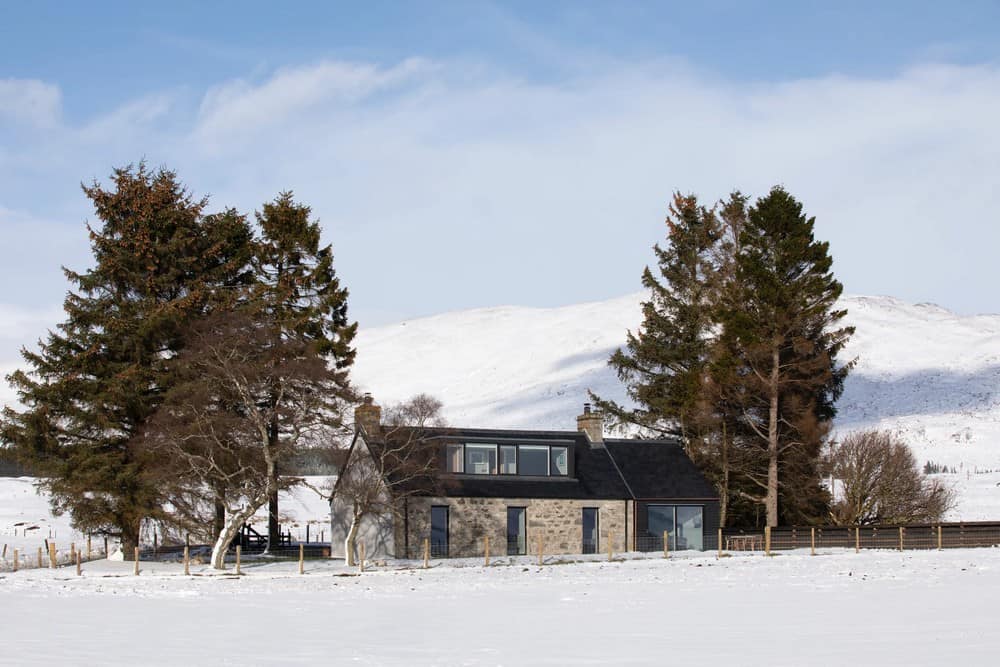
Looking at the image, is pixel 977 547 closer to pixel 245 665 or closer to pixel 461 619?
pixel 461 619

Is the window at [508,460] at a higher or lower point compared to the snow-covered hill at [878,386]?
lower

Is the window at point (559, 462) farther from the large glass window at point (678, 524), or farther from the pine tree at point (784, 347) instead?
the pine tree at point (784, 347)

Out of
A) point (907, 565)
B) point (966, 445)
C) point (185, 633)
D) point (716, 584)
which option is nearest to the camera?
point (185, 633)

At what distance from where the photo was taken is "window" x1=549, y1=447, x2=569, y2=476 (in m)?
50.3

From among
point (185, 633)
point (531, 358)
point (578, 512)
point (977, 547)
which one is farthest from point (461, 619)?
point (531, 358)

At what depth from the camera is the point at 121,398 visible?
46.2 m

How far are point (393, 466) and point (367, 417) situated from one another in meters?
3.68

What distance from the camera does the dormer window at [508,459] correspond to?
49.4 meters

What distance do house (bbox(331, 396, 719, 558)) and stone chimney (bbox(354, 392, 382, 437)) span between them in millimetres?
47

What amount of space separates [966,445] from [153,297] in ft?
323

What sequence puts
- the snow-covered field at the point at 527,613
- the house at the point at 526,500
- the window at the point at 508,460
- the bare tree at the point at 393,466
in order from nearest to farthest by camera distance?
the snow-covered field at the point at 527,613 → the bare tree at the point at 393,466 → the house at the point at 526,500 → the window at the point at 508,460

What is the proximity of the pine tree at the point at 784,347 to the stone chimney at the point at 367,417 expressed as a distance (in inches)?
611

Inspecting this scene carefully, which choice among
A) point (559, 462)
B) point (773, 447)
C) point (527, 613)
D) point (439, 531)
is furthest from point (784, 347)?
point (527, 613)

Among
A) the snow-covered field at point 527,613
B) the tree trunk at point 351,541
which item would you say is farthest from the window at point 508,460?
the tree trunk at point 351,541
